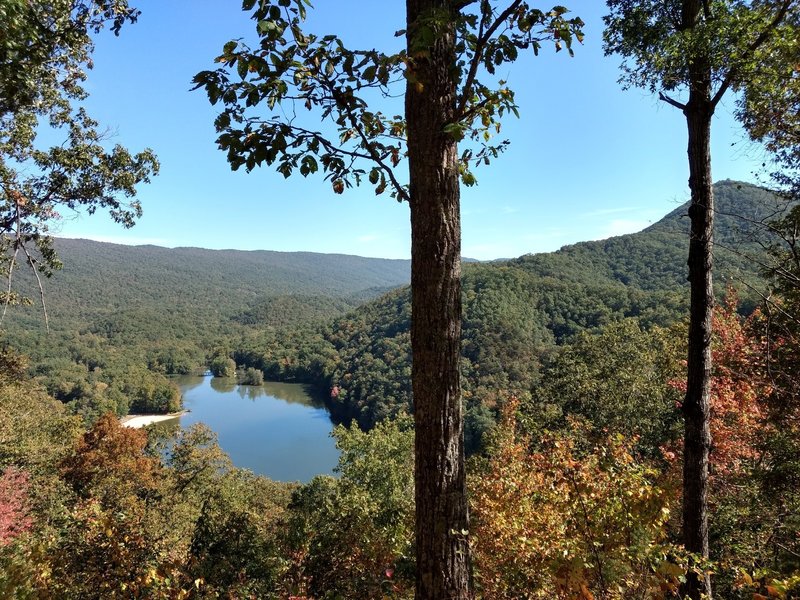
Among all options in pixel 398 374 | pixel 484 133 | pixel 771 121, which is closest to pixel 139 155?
pixel 484 133

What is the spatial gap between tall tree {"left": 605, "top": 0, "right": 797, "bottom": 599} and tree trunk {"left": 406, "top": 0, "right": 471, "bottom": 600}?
2.32 meters

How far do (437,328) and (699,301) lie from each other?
255 cm

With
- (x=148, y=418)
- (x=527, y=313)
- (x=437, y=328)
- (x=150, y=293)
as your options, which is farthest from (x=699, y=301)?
(x=150, y=293)

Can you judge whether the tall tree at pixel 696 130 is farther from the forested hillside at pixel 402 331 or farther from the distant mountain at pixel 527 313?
the distant mountain at pixel 527 313

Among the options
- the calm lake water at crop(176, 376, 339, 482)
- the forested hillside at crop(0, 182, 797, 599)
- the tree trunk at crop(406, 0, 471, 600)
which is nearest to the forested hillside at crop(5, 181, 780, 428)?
the forested hillside at crop(0, 182, 797, 599)

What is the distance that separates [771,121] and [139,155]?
7228 mm

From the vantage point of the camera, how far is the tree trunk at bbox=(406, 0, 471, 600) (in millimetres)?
1578

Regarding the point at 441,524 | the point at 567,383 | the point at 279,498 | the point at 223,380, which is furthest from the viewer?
the point at 223,380

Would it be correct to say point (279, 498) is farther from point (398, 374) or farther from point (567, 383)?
point (398, 374)

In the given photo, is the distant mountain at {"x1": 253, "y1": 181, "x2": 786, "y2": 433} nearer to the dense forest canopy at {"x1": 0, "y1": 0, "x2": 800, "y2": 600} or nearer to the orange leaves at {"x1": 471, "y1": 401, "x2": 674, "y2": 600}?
the dense forest canopy at {"x1": 0, "y1": 0, "x2": 800, "y2": 600}

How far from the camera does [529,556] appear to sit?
3.24 metres

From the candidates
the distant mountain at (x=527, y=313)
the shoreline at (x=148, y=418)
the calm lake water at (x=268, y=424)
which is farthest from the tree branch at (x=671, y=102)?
the shoreline at (x=148, y=418)

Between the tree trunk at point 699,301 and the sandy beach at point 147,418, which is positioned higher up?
the tree trunk at point 699,301

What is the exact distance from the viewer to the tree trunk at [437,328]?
158 centimetres
